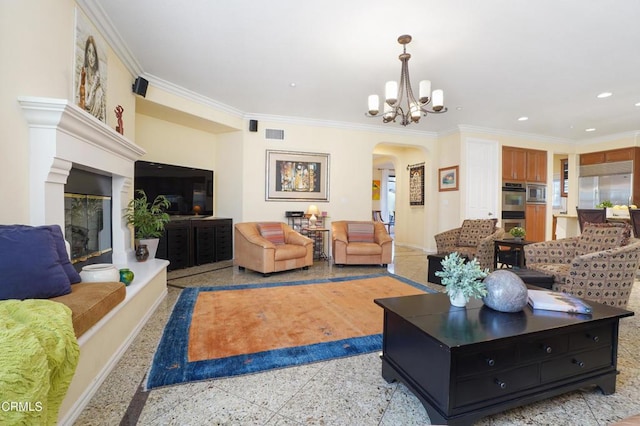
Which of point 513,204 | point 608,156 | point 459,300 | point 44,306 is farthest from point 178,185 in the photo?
point 608,156

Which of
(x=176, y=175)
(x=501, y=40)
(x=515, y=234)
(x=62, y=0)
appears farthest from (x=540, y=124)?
(x=62, y=0)

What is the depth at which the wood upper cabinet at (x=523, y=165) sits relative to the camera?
659 centimetres

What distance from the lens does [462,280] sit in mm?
1720

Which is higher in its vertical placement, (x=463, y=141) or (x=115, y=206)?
(x=463, y=141)

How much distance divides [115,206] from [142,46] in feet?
5.83

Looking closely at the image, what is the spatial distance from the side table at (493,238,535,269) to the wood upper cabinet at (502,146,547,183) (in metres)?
2.66

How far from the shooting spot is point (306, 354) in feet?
6.98

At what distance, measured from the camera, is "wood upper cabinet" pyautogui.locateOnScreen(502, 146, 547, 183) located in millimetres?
6594

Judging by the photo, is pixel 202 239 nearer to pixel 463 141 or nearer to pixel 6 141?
pixel 6 141

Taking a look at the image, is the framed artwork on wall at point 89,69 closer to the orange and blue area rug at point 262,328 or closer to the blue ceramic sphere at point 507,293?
the orange and blue area rug at point 262,328

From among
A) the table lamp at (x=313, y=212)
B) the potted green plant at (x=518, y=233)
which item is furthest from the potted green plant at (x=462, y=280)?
the table lamp at (x=313, y=212)

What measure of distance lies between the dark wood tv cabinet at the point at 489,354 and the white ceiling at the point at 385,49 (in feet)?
7.97

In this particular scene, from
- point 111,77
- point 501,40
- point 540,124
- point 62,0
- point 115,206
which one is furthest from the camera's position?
point 540,124

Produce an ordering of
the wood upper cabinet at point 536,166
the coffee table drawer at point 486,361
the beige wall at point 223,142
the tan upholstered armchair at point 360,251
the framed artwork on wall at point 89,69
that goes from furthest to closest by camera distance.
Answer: the wood upper cabinet at point 536,166
the tan upholstered armchair at point 360,251
the framed artwork on wall at point 89,69
the beige wall at point 223,142
the coffee table drawer at point 486,361
